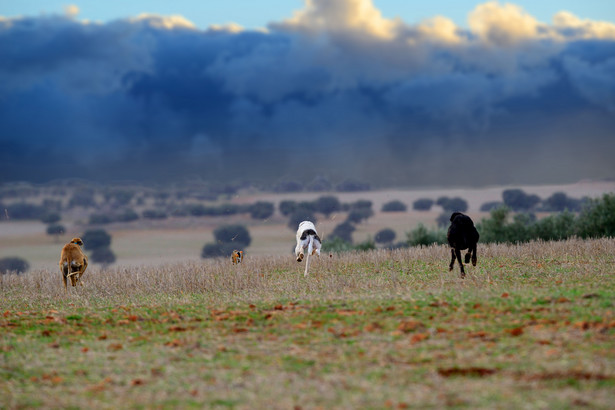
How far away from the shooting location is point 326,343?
12680 mm

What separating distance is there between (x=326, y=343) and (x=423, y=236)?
4640 cm

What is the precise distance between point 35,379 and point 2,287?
1713 cm

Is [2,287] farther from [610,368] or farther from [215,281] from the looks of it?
[610,368]

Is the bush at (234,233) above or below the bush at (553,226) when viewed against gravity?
above

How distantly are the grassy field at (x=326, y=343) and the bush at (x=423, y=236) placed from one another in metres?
34.7

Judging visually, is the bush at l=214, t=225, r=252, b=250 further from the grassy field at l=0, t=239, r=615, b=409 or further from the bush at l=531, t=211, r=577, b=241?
the grassy field at l=0, t=239, r=615, b=409

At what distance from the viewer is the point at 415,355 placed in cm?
1142

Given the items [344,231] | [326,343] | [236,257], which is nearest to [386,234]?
[344,231]

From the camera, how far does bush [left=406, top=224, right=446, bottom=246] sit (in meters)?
57.5

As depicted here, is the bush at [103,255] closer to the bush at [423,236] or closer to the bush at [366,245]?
the bush at [366,245]

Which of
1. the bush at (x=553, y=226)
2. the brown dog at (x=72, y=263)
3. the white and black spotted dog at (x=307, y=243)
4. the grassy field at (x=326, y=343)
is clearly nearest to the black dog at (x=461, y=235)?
the grassy field at (x=326, y=343)

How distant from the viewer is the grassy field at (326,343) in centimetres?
978

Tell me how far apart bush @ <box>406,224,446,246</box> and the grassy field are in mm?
34736

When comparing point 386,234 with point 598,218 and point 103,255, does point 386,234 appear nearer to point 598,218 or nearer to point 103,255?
point 103,255
